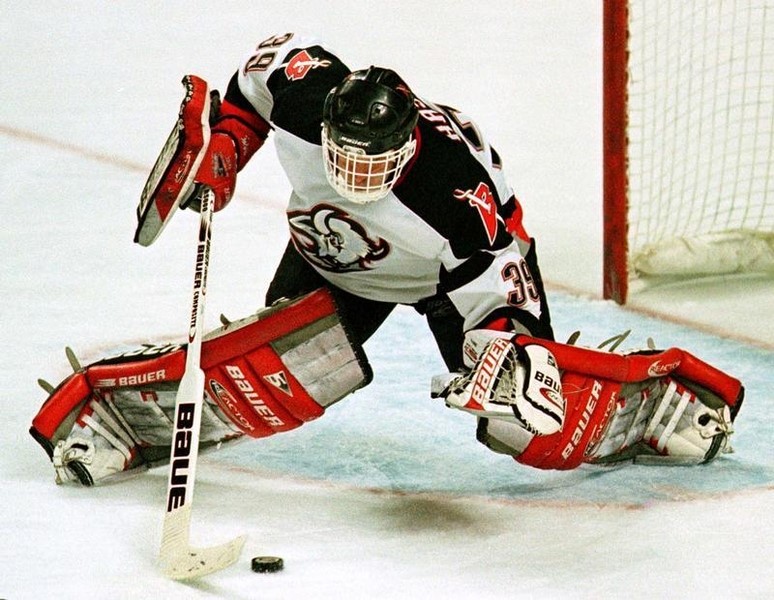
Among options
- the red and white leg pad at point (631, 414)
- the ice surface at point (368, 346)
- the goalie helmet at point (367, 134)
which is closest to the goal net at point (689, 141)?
the ice surface at point (368, 346)

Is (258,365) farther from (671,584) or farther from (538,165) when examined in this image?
(538,165)

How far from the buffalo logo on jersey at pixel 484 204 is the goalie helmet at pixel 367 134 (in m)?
0.13

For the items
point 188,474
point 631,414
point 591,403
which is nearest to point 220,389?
point 188,474

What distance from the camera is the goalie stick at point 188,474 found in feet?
8.46

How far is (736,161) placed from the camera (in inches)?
189

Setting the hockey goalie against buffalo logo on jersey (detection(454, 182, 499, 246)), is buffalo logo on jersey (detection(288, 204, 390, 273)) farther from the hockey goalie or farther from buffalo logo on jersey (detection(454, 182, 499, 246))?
buffalo logo on jersey (detection(454, 182, 499, 246))

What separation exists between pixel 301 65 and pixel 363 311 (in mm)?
551

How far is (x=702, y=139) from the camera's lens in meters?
4.91

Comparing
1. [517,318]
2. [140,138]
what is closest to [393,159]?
[517,318]

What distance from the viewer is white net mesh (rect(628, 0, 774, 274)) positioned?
15.0ft

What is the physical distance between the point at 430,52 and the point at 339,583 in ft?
12.7

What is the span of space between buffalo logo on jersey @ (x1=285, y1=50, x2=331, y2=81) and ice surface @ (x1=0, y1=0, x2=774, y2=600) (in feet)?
2.79

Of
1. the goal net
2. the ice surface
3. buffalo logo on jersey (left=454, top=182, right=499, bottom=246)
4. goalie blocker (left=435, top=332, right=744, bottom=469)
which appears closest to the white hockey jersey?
buffalo logo on jersey (left=454, top=182, right=499, bottom=246)

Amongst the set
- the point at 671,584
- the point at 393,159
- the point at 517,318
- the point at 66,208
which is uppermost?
the point at 393,159
